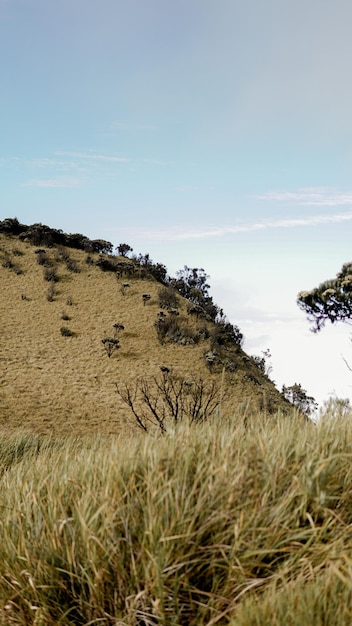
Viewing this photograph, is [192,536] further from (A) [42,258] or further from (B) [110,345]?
(A) [42,258]

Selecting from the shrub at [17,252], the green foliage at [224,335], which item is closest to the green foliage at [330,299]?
the green foliage at [224,335]

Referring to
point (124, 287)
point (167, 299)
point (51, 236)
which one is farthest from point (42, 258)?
point (167, 299)

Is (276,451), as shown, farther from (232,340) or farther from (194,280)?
(194,280)

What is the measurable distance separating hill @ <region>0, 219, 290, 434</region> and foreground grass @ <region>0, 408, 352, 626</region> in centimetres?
2240

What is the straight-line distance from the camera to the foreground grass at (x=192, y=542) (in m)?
2.53

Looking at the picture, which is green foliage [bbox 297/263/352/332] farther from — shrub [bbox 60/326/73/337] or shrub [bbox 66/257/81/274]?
shrub [bbox 66/257/81/274]

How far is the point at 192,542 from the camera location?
2.60m

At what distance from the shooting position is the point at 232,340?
4347 cm

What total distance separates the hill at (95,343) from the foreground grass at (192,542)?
73.5 feet

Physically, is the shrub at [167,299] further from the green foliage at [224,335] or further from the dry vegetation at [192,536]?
the dry vegetation at [192,536]

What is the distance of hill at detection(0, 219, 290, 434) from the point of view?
98.1 ft

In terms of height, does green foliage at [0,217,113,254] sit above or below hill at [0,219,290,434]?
above

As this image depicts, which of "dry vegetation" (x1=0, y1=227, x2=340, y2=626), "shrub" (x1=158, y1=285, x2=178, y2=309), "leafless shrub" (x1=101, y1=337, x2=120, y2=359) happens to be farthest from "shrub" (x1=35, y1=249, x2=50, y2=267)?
"dry vegetation" (x1=0, y1=227, x2=340, y2=626)

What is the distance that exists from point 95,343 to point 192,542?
1429 inches
